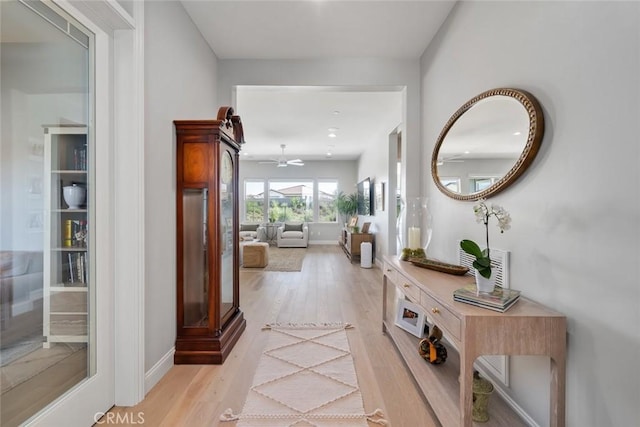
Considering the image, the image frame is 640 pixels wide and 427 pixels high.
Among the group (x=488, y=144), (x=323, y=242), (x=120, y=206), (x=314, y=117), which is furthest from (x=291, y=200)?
(x=488, y=144)

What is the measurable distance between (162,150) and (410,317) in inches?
95.6

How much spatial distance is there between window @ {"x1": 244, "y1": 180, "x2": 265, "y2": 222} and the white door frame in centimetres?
819

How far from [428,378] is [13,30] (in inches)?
111

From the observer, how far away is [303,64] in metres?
3.16

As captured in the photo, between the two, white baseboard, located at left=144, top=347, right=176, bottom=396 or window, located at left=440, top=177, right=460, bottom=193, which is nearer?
white baseboard, located at left=144, top=347, right=176, bottom=396

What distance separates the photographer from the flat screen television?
7204 mm

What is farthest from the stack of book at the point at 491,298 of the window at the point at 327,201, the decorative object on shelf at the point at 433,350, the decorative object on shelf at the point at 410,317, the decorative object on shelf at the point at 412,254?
the window at the point at 327,201

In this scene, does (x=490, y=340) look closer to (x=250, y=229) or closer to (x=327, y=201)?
(x=250, y=229)

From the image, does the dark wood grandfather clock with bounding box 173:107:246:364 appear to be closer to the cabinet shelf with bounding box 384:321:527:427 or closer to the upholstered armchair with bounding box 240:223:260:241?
the cabinet shelf with bounding box 384:321:527:427

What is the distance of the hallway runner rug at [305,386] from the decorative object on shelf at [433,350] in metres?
0.53

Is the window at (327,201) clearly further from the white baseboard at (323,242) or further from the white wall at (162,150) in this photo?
the white wall at (162,150)

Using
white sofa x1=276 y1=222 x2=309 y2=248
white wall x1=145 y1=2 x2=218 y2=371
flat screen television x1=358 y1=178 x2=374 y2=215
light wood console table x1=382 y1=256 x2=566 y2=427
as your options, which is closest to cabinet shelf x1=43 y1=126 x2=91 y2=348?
white wall x1=145 y1=2 x2=218 y2=371

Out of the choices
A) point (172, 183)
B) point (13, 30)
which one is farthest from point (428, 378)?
point (13, 30)

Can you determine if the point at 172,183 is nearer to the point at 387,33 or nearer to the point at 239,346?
the point at 239,346
